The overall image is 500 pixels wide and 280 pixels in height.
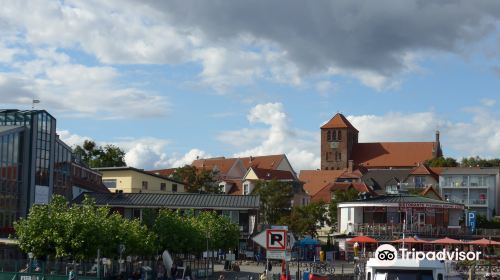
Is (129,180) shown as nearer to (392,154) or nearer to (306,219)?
(306,219)

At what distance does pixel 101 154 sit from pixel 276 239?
362ft

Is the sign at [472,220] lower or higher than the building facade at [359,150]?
lower

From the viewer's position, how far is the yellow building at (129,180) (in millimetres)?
99688

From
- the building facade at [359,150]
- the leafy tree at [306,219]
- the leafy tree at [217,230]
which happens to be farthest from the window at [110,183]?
the building facade at [359,150]

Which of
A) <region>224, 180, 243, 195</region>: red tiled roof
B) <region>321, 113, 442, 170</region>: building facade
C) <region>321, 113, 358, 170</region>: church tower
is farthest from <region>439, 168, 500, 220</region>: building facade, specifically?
<region>321, 113, 358, 170</region>: church tower

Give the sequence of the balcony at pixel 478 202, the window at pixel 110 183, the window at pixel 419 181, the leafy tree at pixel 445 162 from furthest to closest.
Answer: the leafy tree at pixel 445 162 → the window at pixel 419 181 → the balcony at pixel 478 202 → the window at pixel 110 183

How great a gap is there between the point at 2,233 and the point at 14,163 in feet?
18.1

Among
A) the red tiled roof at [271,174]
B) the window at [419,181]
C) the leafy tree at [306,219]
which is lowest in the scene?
the leafy tree at [306,219]

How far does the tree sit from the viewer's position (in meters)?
128

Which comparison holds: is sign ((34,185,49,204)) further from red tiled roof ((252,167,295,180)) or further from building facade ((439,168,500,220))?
red tiled roof ((252,167,295,180))

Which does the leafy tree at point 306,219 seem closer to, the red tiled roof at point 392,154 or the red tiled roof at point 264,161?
the red tiled roof at point 264,161

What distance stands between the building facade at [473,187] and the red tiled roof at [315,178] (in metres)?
40.4

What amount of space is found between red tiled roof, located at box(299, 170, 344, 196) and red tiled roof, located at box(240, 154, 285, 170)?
9092 millimetres

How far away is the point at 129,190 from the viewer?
327 ft
